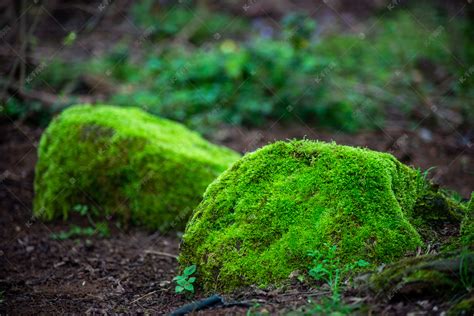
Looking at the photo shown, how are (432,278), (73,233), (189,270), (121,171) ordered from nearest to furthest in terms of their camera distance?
1. (432,278)
2. (189,270)
3. (73,233)
4. (121,171)

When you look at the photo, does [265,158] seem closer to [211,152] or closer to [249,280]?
[249,280]

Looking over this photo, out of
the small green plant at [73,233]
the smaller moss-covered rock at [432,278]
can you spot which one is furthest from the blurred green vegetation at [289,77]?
Result: the smaller moss-covered rock at [432,278]

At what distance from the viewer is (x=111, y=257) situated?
15.5 feet

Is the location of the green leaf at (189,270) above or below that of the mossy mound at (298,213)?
below

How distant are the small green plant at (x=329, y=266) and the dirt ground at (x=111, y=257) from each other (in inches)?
5.0

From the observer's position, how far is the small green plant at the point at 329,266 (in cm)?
296

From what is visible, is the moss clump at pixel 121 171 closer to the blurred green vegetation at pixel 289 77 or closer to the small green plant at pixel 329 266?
the small green plant at pixel 329 266

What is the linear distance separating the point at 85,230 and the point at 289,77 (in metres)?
4.93

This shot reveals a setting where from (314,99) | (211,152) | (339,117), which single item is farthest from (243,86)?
(211,152)

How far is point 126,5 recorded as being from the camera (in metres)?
13.8

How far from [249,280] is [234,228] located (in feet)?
1.31

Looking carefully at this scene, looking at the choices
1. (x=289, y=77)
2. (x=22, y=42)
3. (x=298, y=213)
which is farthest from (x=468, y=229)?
(x=22, y=42)

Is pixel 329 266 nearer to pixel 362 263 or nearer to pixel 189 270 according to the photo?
pixel 362 263

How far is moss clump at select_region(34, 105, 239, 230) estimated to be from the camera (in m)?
5.41
